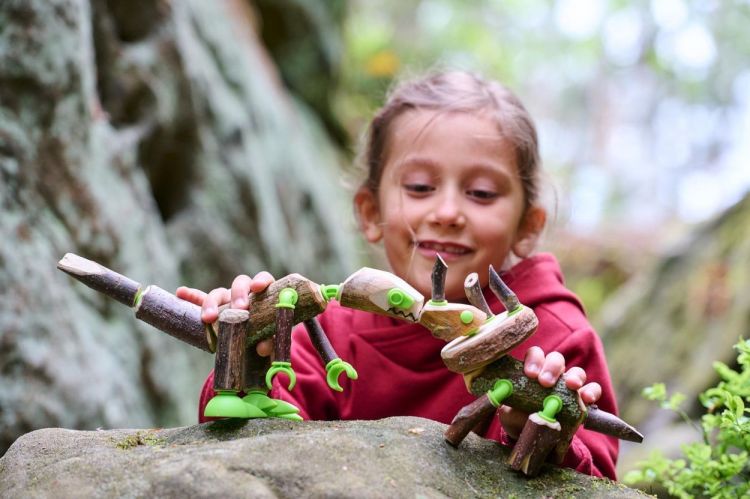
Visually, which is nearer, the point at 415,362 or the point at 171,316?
the point at 171,316

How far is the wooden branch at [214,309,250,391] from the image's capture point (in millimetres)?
1878

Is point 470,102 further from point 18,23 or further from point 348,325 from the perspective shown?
point 18,23

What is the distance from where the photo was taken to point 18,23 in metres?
3.04

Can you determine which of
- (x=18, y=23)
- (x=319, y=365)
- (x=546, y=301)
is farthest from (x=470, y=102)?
(x=18, y=23)

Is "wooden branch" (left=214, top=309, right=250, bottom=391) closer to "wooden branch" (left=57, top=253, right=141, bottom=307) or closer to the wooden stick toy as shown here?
the wooden stick toy

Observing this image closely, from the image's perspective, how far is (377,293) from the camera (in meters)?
1.83

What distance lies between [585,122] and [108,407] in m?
24.1

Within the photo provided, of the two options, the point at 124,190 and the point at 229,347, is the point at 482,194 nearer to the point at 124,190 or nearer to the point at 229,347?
the point at 229,347

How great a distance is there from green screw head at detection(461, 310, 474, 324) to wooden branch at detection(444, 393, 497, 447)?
0.19 m

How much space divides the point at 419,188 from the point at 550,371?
1111 millimetres

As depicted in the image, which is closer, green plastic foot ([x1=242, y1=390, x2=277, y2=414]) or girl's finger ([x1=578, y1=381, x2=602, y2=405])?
girl's finger ([x1=578, y1=381, x2=602, y2=405])

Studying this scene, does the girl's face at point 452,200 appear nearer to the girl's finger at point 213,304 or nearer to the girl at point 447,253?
the girl at point 447,253

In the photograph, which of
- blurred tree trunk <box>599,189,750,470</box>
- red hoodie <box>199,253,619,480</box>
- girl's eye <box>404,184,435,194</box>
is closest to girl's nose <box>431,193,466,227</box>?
girl's eye <box>404,184,435,194</box>

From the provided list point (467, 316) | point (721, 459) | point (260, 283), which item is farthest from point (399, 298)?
point (721, 459)
